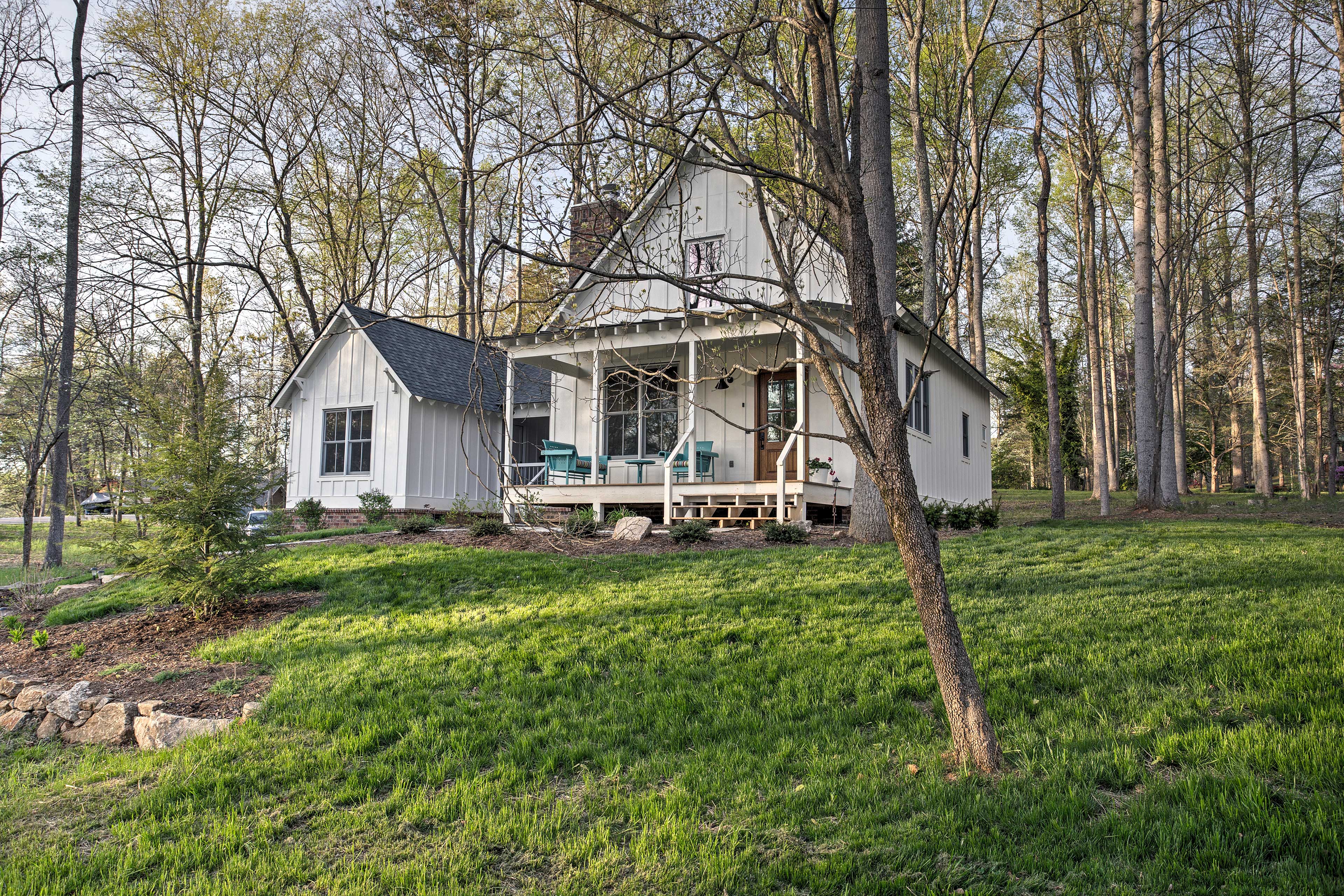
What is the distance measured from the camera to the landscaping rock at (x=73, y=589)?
31.0 ft

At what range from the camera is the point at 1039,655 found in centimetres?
487

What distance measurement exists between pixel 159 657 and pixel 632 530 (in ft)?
18.2

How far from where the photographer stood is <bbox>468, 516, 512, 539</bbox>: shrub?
406 inches

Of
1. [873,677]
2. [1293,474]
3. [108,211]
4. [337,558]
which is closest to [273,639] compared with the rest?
[337,558]

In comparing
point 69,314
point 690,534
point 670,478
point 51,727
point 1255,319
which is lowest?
point 51,727

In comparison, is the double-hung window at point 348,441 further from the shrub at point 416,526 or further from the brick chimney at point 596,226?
the brick chimney at point 596,226

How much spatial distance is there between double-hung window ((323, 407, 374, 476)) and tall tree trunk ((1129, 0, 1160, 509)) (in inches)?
572

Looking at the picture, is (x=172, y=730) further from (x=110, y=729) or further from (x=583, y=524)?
(x=583, y=524)

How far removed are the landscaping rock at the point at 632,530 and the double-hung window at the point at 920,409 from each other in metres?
5.58

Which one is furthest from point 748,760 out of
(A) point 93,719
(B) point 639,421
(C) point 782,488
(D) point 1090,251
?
(D) point 1090,251

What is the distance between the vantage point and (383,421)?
16625 millimetres

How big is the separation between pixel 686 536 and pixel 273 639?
4923 mm

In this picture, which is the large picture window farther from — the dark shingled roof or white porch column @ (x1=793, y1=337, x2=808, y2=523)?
white porch column @ (x1=793, y1=337, x2=808, y2=523)

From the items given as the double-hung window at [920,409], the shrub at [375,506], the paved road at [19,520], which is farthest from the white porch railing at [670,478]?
the paved road at [19,520]
